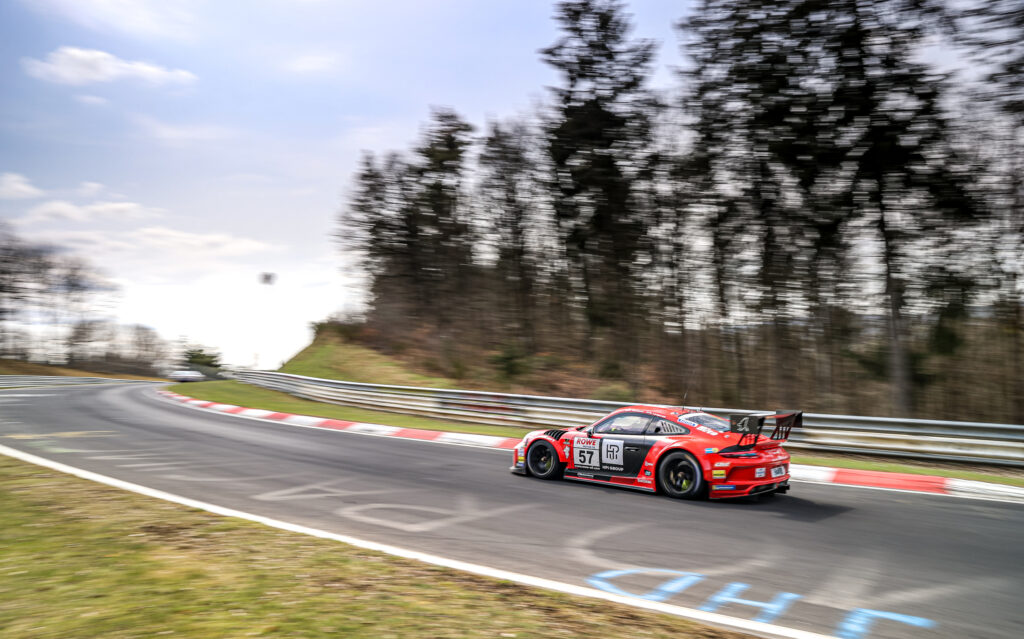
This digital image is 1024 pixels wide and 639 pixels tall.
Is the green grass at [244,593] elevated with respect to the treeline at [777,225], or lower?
lower

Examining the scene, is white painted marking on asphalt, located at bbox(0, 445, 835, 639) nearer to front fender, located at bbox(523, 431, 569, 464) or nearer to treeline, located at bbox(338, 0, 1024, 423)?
front fender, located at bbox(523, 431, 569, 464)

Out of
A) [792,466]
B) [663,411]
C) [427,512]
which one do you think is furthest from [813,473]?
[427,512]

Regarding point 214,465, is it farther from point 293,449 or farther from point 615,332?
point 615,332

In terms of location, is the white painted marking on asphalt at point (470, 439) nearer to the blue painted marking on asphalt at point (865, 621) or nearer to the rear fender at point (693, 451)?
the rear fender at point (693, 451)

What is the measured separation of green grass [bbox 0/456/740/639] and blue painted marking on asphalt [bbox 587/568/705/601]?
18.0 inches

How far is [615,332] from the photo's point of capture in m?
28.2

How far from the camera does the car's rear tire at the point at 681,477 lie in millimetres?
8992

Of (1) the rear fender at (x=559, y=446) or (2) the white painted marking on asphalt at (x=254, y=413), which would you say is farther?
(2) the white painted marking on asphalt at (x=254, y=413)

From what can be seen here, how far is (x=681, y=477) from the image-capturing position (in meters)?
9.27

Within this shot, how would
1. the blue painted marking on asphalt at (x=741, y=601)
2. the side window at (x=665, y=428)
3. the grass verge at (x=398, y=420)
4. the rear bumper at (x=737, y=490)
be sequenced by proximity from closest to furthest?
the blue painted marking on asphalt at (x=741, y=601), the rear bumper at (x=737, y=490), the side window at (x=665, y=428), the grass verge at (x=398, y=420)

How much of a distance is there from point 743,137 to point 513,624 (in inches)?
716

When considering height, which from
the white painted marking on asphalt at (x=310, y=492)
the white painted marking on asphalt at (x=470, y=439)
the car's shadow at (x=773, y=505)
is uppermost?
the white painted marking on asphalt at (x=310, y=492)

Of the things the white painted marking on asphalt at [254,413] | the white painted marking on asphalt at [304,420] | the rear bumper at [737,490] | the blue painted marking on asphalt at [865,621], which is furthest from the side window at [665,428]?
the white painted marking on asphalt at [254,413]

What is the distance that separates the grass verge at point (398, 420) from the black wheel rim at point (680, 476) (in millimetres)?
4214
